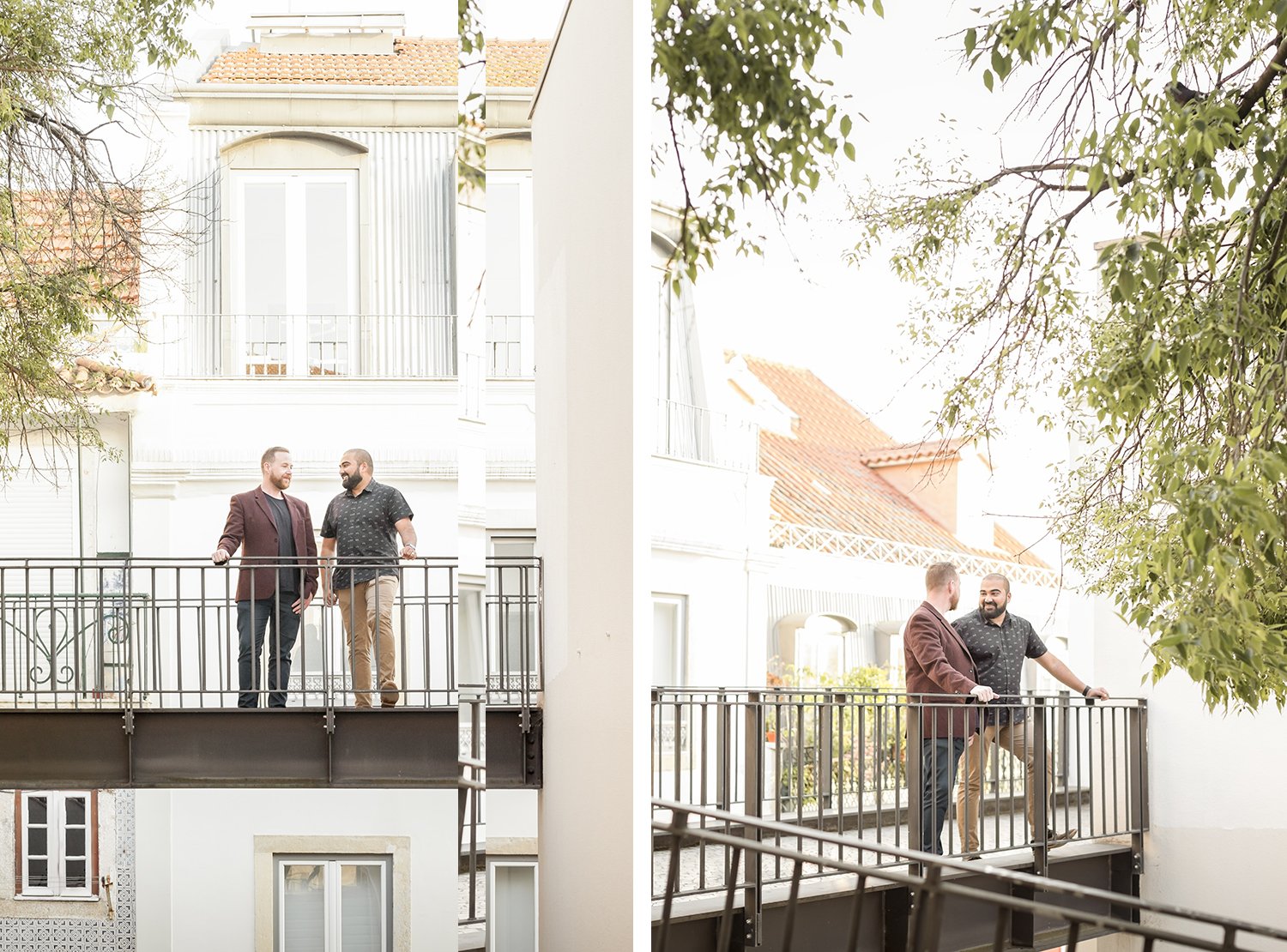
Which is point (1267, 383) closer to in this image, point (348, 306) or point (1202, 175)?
point (1202, 175)

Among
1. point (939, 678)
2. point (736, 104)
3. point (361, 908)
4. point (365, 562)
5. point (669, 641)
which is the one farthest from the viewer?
point (736, 104)

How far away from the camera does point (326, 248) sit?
40.9 inches

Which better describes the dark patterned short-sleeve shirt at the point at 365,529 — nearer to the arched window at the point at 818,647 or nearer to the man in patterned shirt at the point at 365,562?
the man in patterned shirt at the point at 365,562

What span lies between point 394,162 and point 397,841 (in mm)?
686

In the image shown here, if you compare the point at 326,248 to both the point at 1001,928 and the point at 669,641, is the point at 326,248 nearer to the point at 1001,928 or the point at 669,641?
the point at 669,641

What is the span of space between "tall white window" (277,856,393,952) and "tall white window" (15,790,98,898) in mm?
166

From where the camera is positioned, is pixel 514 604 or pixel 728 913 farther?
pixel 728 913

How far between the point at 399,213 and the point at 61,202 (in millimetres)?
311

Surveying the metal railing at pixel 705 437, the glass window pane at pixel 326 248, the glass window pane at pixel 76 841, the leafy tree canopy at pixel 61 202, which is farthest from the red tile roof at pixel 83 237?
the metal railing at pixel 705 437

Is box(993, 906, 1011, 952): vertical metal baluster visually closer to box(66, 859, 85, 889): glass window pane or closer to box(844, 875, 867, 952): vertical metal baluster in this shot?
box(844, 875, 867, 952): vertical metal baluster

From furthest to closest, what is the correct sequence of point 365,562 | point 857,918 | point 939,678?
1. point 857,918
2. point 939,678
3. point 365,562

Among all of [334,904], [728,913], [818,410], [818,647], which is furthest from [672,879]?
[818,410]

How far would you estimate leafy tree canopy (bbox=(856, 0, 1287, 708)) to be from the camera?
1.00m

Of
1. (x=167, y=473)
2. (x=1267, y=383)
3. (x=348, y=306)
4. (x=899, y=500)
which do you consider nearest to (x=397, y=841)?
(x=167, y=473)
